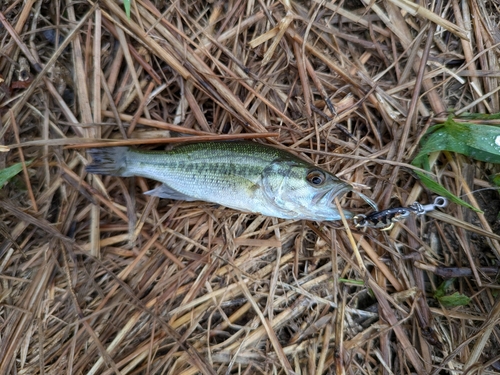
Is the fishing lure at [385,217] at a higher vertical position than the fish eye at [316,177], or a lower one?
lower

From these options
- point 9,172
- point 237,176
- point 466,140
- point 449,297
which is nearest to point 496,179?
point 466,140

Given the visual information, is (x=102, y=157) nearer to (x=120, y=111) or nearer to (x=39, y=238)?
(x=120, y=111)

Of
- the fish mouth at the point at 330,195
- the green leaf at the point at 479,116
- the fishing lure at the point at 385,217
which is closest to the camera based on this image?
the fish mouth at the point at 330,195

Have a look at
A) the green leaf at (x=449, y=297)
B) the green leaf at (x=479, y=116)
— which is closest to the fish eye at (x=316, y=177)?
the green leaf at (x=479, y=116)

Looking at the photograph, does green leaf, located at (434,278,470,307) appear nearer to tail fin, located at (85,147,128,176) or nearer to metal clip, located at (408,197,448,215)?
metal clip, located at (408,197,448,215)

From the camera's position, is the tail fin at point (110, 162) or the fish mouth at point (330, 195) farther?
the tail fin at point (110, 162)

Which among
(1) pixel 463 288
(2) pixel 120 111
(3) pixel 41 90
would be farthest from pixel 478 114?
(3) pixel 41 90

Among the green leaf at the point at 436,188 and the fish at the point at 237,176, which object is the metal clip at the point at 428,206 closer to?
the green leaf at the point at 436,188
